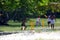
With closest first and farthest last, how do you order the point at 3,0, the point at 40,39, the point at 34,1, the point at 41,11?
the point at 40,39 < the point at 3,0 < the point at 34,1 < the point at 41,11

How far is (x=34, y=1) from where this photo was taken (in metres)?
32.4

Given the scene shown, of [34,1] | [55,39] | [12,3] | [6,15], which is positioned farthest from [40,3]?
[6,15]

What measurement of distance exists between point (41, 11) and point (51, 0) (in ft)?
8.74

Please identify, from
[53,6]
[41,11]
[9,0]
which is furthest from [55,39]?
[53,6]

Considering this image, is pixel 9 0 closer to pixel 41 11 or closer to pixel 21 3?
pixel 21 3

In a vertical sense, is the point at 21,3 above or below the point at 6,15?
above

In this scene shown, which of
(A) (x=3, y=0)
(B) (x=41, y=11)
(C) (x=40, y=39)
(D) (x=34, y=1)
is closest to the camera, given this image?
(C) (x=40, y=39)

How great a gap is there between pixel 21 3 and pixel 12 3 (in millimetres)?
1639

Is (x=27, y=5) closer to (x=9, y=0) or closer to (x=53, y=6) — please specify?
(x=9, y=0)

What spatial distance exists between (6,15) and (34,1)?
532 inches

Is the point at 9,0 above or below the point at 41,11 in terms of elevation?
above

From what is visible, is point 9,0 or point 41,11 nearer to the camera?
point 9,0

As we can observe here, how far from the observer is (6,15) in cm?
4525

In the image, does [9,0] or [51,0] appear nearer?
[9,0]
